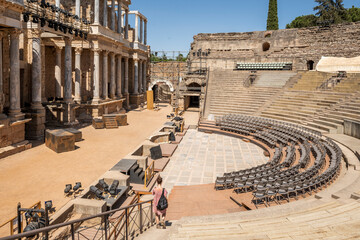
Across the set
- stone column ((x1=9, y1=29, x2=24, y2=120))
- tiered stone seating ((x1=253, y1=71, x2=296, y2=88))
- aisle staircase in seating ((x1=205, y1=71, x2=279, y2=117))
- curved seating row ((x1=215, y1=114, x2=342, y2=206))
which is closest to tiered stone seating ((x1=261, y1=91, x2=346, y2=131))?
aisle staircase in seating ((x1=205, y1=71, x2=279, y2=117))

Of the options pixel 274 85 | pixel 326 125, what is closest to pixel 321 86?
pixel 274 85

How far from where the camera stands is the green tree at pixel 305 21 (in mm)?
58506

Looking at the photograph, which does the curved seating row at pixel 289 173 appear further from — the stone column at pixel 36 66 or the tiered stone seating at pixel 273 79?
the tiered stone seating at pixel 273 79

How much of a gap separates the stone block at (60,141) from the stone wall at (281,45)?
99.2 feet

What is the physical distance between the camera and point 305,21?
205 feet

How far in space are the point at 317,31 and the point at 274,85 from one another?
15606mm

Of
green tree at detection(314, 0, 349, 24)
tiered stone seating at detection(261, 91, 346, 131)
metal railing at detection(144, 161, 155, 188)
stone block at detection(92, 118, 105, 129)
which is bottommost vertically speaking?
metal railing at detection(144, 161, 155, 188)

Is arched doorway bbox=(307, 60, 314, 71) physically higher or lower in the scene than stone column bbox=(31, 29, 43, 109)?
higher

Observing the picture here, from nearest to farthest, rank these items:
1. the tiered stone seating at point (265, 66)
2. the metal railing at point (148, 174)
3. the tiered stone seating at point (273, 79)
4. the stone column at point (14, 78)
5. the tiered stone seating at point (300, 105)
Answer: the metal railing at point (148, 174) → the stone column at point (14, 78) → the tiered stone seating at point (300, 105) → the tiered stone seating at point (273, 79) → the tiered stone seating at point (265, 66)

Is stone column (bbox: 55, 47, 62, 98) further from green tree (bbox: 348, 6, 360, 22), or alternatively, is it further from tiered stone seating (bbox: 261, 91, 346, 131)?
green tree (bbox: 348, 6, 360, 22)

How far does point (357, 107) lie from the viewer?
2100 centimetres

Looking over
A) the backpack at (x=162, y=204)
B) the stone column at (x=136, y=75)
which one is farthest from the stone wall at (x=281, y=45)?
the backpack at (x=162, y=204)

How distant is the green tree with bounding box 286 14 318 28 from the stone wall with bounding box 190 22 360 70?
62.2 ft

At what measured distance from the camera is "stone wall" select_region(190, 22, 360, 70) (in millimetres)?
38125
